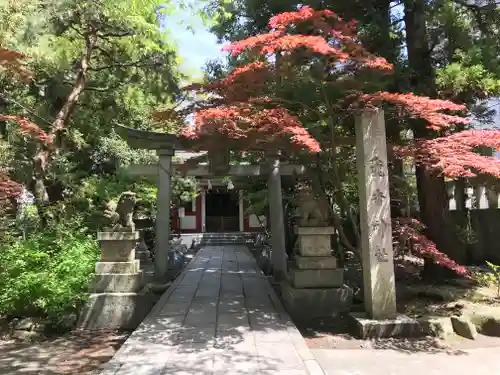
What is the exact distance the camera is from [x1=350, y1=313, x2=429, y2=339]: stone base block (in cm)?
609

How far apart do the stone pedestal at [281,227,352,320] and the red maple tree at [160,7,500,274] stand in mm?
1213

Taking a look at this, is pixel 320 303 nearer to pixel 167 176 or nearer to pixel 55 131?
pixel 167 176

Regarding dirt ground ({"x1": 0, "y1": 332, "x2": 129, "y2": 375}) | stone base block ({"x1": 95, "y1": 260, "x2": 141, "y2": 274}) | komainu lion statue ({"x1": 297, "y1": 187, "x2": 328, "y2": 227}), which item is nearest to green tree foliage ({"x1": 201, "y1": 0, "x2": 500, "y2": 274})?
komainu lion statue ({"x1": 297, "y1": 187, "x2": 328, "y2": 227})

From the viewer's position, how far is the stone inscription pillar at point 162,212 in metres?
9.77

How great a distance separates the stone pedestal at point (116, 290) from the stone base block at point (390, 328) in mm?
3705

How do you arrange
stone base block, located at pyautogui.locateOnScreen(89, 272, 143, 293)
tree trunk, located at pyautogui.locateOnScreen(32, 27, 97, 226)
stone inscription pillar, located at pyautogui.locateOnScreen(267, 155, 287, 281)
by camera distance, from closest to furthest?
stone base block, located at pyautogui.locateOnScreen(89, 272, 143, 293)
stone inscription pillar, located at pyautogui.locateOnScreen(267, 155, 287, 281)
tree trunk, located at pyautogui.locateOnScreen(32, 27, 97, 226)

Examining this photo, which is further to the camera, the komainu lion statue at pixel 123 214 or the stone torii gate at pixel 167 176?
the stone torii gate at pixel 167 176

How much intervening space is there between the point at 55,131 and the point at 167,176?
9.83 ft

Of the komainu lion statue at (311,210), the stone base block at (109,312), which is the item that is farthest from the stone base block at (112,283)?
the komainu lion statue at (311,210)

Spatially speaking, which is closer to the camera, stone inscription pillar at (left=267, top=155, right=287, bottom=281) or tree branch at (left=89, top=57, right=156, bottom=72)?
stone inscription pillar at (left=267, top=155, right=287, bottom=281)

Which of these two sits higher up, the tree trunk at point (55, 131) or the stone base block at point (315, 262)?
the tree trunk at point (55, 131)

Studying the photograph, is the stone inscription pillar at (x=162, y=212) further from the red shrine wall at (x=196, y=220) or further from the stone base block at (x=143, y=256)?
the red shrine wall at (x=196, y=220)

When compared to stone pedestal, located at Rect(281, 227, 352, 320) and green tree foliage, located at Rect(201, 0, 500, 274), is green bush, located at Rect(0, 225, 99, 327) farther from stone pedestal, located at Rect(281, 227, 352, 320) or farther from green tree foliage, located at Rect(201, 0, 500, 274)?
green tree foliage, located at Rect(201, 0, 500, 274)

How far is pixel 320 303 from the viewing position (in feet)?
23.3
